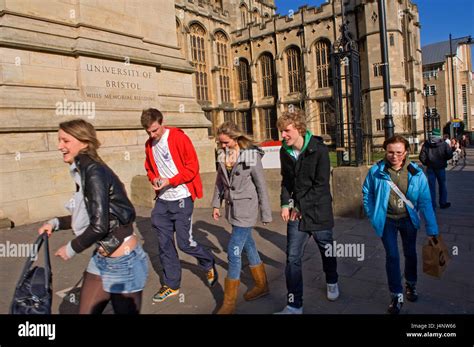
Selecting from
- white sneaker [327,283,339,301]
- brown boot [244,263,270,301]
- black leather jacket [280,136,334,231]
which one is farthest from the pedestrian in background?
brown boot [244,263,270,301]

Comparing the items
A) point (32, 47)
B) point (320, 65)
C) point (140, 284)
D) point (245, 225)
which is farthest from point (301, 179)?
point (320, 65)

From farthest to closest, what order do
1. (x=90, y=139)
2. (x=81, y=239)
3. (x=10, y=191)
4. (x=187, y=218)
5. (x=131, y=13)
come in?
(x=131, y=13), (x=10, y=191), (x=187, y=218), (x=90, y=139), (x=81, y=239)

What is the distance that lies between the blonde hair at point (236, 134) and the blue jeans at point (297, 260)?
905mm

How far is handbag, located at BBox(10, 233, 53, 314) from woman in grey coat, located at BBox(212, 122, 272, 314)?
1656mm

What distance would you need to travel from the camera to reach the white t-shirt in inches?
157

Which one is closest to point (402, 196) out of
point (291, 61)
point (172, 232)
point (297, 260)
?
point (297, 260)

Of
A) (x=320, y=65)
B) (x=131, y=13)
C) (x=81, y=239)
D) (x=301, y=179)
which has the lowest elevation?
(x=81, y=239)

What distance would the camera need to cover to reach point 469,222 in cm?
645

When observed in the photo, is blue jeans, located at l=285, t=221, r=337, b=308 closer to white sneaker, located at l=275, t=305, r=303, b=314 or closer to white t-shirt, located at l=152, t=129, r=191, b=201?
white sneaker, located at l=275, t=305, r=303, b=314

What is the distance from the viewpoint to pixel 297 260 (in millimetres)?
3387

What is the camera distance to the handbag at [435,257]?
10.5 feet

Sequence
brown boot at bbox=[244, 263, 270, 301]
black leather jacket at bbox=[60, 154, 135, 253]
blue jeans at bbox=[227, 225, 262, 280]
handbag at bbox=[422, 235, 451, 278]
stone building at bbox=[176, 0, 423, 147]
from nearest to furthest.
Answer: black leather jacket at bbox=[60, 154, 135, 253] < handbag at bbox=[422, 235, 451, 278] < blue jeans at bbox=[227, 225, 262, 280] < brown boot at bbox=[244, 263, 270, 301] < stone building at bbox=[176, 0, 423, 147]

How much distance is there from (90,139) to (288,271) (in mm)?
2071

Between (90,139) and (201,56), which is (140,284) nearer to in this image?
(90,139)
